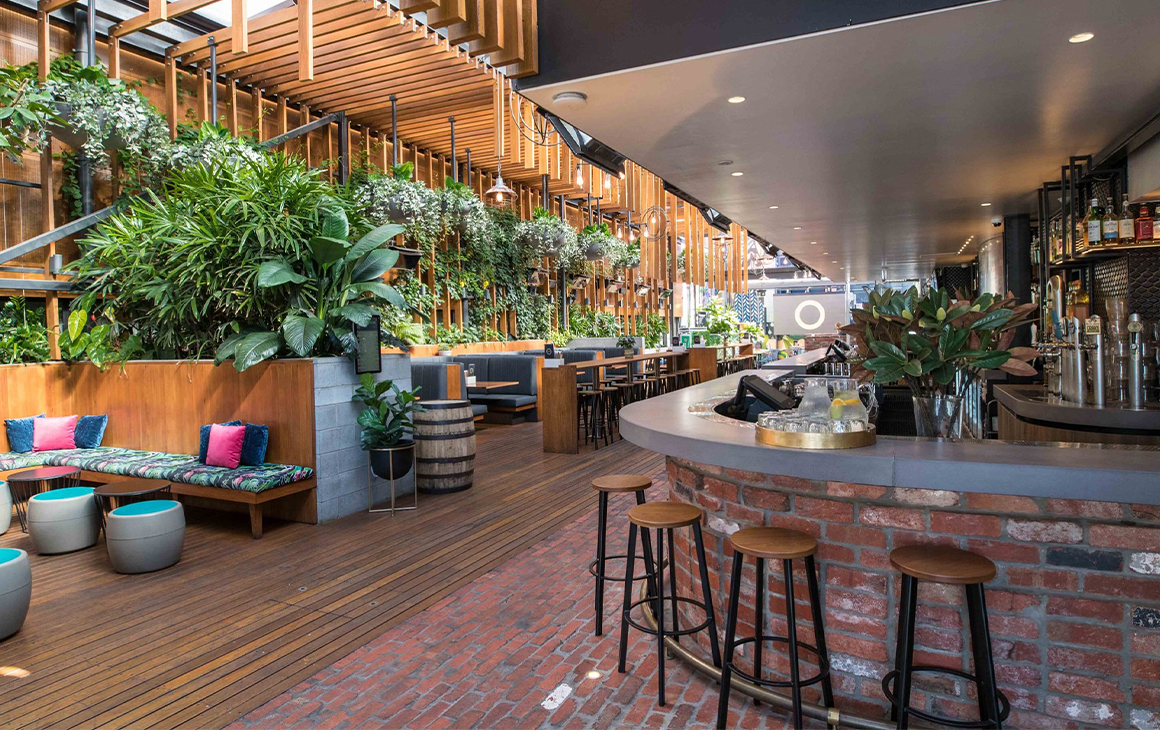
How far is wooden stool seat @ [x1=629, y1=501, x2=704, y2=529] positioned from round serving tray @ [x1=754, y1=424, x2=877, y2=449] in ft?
1.55

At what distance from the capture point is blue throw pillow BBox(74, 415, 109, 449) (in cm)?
578

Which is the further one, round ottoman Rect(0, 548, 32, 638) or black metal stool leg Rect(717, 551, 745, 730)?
round ottoman Rect(0, 548, 32, 638)

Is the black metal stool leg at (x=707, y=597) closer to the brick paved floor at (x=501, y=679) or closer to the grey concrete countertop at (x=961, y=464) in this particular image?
the brick paved floor at (x=501, y=679)

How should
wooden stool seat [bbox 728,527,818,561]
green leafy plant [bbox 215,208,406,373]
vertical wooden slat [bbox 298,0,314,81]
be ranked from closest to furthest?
wooden stool seat [bbox 728,527,818,561]
green leafy plant [bbox 215,208,406,373]
vertical wooden slat [bbox 298,0,314,81]

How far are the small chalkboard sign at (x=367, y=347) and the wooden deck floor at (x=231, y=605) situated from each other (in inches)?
43.0

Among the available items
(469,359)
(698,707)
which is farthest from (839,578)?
(469,359)

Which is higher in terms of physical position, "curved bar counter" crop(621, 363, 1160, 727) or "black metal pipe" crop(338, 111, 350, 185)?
Answer: "black metal pipe" crop(338, 111, 350, 185)

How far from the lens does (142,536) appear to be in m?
3.84

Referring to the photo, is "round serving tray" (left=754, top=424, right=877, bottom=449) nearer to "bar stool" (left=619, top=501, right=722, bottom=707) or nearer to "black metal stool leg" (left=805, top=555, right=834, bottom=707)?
"black metal stool leg" (left=805, top=555, right=834, bottom=707)

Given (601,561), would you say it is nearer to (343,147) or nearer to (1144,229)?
(1144,229)

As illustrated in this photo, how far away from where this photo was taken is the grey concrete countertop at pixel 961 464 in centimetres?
180

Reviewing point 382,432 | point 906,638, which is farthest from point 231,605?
point 906,638

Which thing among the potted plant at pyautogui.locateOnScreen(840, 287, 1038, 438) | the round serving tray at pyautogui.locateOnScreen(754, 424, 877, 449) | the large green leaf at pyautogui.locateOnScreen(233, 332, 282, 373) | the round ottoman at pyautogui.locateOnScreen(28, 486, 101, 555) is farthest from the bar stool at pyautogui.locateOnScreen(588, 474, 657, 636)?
the round ottoman at pyautogui.locateOnScreen(28, 486, 101, 555)

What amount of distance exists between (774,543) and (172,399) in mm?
5055
